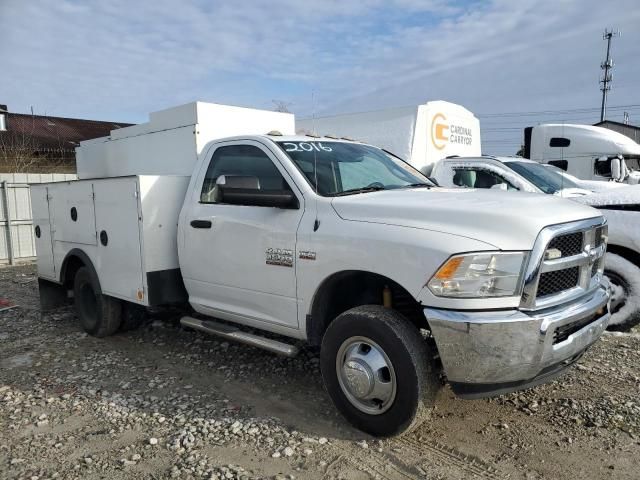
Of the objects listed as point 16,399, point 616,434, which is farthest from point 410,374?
point 16,399

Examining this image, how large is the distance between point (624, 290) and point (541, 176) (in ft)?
10.1

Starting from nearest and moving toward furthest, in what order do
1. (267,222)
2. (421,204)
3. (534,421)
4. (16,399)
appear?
(421,204)
(534,421)
(267,222)
(16,399)

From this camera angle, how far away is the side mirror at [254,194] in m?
3.89

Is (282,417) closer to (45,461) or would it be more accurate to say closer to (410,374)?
(410,374)

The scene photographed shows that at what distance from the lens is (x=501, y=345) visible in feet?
9.70

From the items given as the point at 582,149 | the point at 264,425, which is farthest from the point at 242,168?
the point at 582,149

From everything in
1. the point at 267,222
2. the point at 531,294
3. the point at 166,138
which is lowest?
the point at 531,294

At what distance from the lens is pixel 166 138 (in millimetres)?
6172

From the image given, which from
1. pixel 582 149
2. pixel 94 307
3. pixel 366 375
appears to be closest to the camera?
pixel 366 375

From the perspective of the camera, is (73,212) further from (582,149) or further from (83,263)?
(582,149)

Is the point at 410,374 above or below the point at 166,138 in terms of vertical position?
below

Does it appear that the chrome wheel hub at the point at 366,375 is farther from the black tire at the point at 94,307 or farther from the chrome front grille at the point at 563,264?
the black tire at the point at 94,307

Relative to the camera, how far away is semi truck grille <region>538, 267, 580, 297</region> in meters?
3.19

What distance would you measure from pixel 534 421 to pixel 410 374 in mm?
1173
